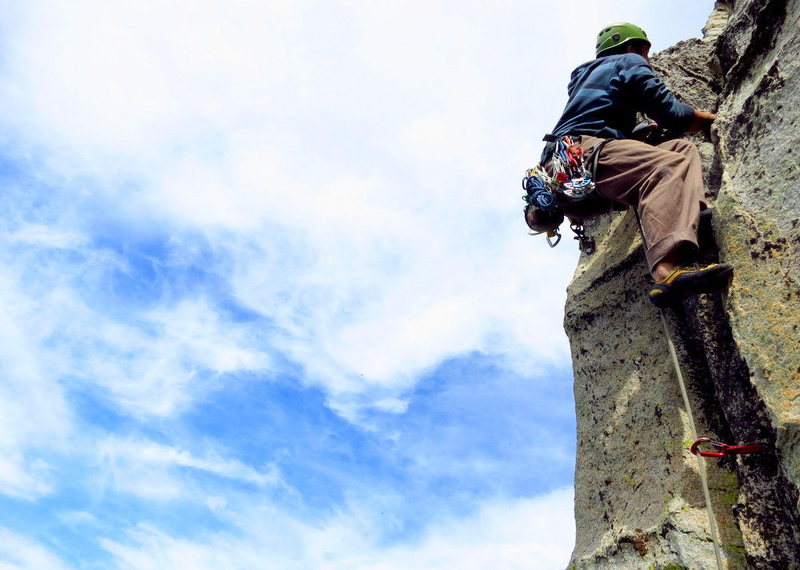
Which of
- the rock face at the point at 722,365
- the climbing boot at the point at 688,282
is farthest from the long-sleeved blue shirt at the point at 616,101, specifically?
the climbing boot at the point at 688,282

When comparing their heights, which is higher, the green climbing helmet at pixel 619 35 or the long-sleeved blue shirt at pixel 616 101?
the green climbing helmet at pixel 619 35

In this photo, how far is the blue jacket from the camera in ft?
18.4

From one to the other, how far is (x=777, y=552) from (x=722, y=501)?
0.59m

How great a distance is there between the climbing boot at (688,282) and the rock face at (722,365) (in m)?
0.20

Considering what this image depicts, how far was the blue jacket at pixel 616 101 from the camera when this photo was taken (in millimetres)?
5605

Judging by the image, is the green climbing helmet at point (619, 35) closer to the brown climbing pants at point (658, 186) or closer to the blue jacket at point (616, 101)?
the blue jacket at point (616, 101)

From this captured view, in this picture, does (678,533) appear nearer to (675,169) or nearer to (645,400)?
(645,400)

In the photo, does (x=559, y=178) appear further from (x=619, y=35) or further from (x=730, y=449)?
(x=730, y=449)

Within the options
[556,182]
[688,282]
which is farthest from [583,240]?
[688,282]

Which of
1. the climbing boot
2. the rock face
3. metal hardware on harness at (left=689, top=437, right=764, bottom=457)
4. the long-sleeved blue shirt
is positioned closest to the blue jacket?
the long-sleeved blue shirt

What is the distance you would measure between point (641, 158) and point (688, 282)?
117 centimetres

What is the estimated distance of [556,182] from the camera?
5.96 meters

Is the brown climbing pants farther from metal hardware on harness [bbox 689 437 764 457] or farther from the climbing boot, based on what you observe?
metal hardware on harness [bbox 689 437 764 457]

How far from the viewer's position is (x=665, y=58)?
7.54m
